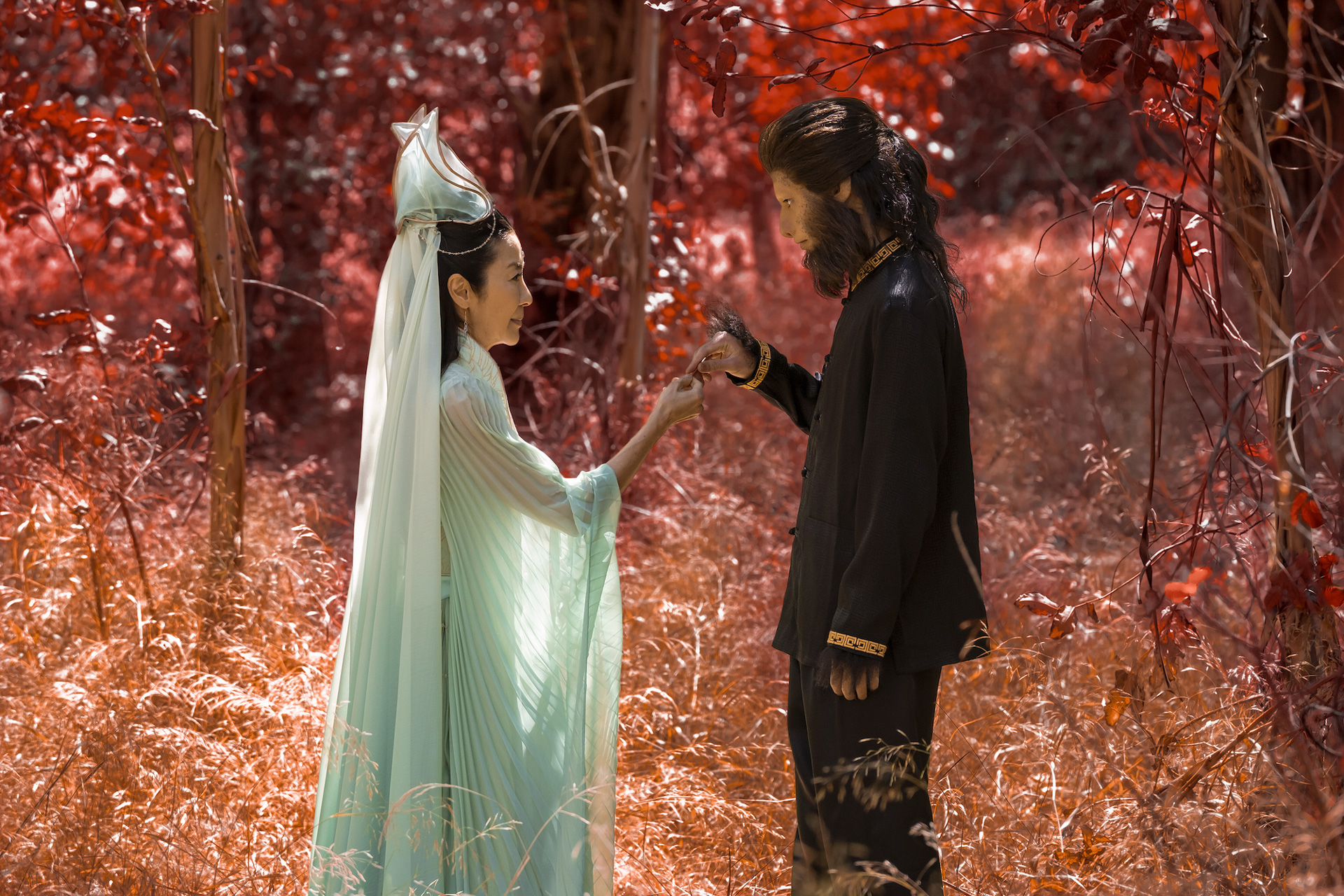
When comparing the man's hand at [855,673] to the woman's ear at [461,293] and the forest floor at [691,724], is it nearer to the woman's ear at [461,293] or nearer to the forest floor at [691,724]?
the forest floor at [691,724]

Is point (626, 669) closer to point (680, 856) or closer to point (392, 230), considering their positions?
point (680, 856)

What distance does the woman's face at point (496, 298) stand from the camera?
2361mm

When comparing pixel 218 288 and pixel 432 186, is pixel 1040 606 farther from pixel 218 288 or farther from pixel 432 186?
pixel 218 288

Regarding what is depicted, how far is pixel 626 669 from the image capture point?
348cm

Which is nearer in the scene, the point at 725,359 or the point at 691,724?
the point at 725,359

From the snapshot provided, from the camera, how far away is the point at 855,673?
76.9 inches

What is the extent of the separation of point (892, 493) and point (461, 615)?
895 mm

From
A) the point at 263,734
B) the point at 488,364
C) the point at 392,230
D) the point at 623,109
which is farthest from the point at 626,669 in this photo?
the point at 392,230

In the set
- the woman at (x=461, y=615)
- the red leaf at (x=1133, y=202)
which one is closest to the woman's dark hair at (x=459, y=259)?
the woman at (x=461, y=615)

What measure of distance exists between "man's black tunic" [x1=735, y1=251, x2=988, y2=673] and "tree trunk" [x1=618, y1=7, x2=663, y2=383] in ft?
8.61

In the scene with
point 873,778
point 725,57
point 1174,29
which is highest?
point 725,57

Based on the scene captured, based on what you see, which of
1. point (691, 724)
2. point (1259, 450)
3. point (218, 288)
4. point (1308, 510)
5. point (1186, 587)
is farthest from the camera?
point (218, 288)

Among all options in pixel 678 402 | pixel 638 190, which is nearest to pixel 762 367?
pixel 678 402

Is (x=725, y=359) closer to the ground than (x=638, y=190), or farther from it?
closer to the ground
